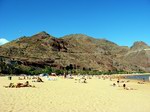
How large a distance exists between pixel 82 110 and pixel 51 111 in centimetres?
158

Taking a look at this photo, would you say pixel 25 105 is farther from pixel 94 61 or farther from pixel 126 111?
pixel 94 61

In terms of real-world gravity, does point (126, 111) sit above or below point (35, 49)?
below

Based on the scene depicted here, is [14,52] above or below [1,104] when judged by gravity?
above

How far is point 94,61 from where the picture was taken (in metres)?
162

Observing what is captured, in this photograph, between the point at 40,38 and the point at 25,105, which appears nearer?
the point at 25,105

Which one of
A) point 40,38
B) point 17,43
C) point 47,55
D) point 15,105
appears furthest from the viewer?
point 40,38

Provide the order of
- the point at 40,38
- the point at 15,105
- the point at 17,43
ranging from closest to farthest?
the point at 15,105 → the point at 17,43 → the point at 40,38

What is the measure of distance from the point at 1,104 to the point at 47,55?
4973 inches

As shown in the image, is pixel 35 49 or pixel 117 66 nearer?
pixel 35 49

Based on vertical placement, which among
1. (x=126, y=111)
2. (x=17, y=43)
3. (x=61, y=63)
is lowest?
(x=126, y=111)

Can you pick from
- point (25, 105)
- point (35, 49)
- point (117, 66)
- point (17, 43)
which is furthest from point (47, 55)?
point (25, 105)

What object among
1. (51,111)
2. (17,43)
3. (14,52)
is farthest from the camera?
(17,43)

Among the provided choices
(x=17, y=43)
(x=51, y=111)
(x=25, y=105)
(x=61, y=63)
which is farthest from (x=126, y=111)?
(x=17, y=43)

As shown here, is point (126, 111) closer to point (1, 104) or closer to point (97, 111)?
point (97, 111)
